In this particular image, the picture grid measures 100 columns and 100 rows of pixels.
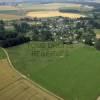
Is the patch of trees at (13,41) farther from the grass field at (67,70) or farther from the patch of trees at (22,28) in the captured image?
the patch of trees at (22,28)

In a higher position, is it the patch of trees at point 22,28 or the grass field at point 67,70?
the grass field at point 67,70

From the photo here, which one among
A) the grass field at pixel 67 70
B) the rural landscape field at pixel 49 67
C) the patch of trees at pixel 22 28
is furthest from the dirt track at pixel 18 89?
the patch of trees at pixel 22 28

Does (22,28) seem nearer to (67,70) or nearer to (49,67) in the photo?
(49,67)

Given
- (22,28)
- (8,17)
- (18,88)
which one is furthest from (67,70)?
(8,17)

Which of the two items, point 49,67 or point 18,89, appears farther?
point 49,67

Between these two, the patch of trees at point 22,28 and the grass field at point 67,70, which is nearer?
the grass field at point 67,70

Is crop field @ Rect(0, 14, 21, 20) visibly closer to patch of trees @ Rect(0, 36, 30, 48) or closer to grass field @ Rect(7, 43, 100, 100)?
patch of trees @ Rect(0, 36, 30, 48)

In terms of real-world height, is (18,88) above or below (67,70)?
above

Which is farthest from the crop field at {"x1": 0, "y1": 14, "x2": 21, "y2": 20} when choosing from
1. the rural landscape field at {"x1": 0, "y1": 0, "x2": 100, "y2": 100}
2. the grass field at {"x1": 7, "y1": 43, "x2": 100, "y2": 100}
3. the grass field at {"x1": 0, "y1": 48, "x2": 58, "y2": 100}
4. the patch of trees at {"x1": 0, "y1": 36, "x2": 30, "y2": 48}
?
the grass field at {"x1": 0, "y1": 48, "x2": 58, "y2": 100}
